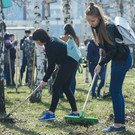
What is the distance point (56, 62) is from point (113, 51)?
164 centimetres

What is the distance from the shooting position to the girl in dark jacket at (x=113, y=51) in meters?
5.43

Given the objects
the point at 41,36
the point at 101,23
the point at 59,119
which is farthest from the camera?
the point at 59,119

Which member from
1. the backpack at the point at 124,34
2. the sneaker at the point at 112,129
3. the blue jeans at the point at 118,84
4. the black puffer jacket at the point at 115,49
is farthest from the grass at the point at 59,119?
the backpack at the point at 124,34

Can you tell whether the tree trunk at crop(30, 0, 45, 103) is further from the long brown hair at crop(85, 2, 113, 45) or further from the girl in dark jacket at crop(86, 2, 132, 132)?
the long brown hair at crop(85, 2, 113, 45)

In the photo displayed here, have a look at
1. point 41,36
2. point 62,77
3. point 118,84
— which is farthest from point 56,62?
point 118,84

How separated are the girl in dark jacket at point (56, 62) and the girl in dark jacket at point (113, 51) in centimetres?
113

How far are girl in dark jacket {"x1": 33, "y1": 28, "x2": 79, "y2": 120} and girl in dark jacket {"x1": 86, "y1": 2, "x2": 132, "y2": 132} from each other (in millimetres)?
1133

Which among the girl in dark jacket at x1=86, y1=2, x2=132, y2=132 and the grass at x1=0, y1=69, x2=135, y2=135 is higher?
the girl in dark jacket at x1=86, y1=2, x2=132, y2=132

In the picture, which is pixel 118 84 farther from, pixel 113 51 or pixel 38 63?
pixel 38 63

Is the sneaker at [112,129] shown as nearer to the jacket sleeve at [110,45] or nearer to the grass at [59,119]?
the grass at [59,119]

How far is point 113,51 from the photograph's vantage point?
545 centimetres

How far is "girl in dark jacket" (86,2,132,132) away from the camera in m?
5.43

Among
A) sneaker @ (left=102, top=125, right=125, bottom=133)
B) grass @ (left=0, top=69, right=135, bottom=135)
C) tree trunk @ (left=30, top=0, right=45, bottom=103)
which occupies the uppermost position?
tree trunk @ (left=30, top=0, right=45, bottom=103)

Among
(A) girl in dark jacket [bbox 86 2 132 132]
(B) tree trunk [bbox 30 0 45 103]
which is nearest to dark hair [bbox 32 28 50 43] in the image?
(A) girl in dark jacket [bbox 86 2 132 132]
